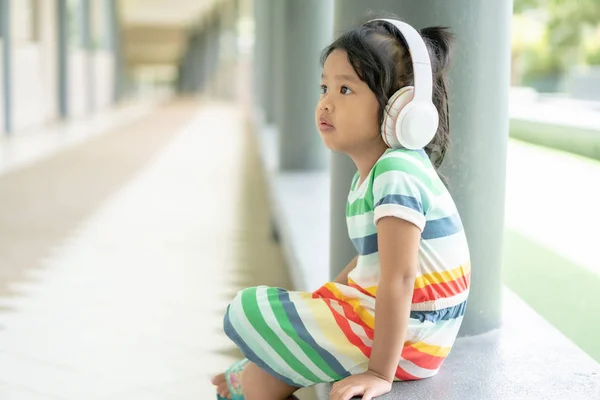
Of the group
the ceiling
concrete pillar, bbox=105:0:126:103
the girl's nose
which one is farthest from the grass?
the ceiling

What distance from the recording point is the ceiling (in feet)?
111

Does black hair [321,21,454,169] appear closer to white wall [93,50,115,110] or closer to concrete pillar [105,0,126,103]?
white wall [93,50,115,110]

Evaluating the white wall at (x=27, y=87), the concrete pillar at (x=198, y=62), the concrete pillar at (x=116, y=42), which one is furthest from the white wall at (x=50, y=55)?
the concrete pillar at (x=198, y=62)

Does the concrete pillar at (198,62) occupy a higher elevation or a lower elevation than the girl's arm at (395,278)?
higher

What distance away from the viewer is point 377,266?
1.78 m

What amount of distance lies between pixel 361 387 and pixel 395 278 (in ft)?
0.78

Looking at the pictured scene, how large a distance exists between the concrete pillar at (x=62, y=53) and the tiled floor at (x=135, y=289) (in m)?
9.59

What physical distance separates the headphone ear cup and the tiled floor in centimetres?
133

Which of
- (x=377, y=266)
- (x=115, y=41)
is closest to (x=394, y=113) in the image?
(x=377, y=266)

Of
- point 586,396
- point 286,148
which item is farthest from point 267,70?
point 586,396

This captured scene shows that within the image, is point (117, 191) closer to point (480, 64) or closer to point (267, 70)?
point (267, 70)

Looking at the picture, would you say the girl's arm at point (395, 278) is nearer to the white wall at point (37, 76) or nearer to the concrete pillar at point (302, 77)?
the concrete pillar at point (302, 77)

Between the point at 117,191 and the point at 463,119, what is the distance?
18.5 feet

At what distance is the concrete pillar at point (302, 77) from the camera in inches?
229
